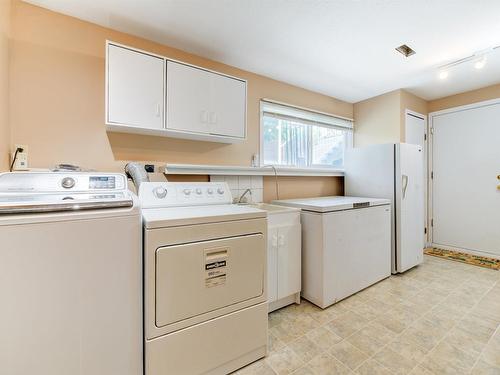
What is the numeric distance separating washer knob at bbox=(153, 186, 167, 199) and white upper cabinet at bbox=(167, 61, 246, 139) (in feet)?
1.65

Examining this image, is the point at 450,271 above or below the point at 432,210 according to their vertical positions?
below

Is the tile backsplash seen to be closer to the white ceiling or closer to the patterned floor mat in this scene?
the white ceiling

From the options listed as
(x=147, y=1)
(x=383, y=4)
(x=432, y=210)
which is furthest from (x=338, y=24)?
(x=432, y=210)

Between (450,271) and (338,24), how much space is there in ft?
9.85

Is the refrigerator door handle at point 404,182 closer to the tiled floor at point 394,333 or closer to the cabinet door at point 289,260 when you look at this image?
the tiled floor at point 394,333

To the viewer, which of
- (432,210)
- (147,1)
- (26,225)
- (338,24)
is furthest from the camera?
(432,210)

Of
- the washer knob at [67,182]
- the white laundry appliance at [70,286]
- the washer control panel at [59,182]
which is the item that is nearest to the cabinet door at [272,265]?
the white laundry appliance at [70,286]

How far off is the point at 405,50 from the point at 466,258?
285cm

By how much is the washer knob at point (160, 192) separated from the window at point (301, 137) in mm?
1352

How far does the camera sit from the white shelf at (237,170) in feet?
6.59

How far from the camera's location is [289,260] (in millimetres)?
2004

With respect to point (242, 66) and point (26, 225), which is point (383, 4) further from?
point (26, 225)

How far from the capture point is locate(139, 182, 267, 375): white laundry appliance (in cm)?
114

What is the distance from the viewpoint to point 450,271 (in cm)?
278
